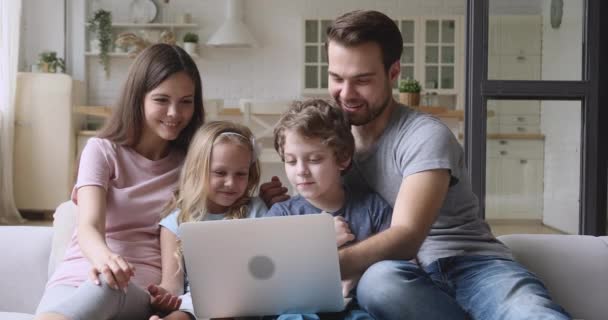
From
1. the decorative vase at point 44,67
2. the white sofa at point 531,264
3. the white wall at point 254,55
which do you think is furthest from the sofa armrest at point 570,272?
the decorative vase at point 44,67

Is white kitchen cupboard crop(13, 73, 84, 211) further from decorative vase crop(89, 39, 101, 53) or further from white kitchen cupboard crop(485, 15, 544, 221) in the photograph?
white kitchen cupboard crop(485, 15, 544, 221)

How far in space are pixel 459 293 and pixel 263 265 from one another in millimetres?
467

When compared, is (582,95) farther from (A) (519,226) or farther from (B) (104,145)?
(B) (104,145)

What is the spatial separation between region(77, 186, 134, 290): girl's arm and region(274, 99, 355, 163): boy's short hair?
1.42 ft

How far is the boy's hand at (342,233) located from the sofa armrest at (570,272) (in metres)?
0.53

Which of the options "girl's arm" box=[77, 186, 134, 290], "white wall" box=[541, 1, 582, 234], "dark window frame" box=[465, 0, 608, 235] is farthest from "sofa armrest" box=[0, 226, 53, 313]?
"white wall" box=[541, 1, 582, 234]

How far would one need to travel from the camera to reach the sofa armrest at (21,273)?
1.77m

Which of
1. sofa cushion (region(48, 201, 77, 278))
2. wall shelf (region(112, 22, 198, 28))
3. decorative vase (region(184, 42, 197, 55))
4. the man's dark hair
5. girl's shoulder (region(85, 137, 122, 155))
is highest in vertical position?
wall shelf (region(112, 22, 198, 28))

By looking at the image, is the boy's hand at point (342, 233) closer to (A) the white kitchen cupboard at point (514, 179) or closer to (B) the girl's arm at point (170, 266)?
(B) the girl's arm at point (170, 266)

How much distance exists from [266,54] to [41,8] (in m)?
1.96

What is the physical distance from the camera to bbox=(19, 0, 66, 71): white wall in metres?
5.98

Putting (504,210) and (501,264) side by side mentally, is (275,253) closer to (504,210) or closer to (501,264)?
(501,264)

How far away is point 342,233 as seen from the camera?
139 centimetres

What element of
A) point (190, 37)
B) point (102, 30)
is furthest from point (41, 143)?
point (190, 37)
